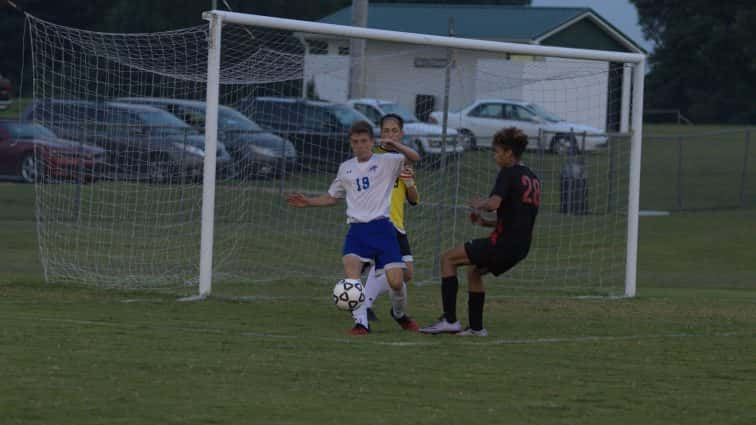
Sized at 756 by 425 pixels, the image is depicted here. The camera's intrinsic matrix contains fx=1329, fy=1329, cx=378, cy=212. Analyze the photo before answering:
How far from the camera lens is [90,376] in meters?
8.47

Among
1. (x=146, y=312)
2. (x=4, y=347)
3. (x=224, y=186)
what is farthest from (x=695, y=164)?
(x=4, y=347)

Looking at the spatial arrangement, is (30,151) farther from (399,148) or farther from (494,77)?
(399,148)

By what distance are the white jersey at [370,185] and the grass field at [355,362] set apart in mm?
1038

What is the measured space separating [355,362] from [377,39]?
213 inches

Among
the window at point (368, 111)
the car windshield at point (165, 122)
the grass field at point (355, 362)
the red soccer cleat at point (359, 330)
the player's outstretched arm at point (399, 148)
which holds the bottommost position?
the grass field at point (355, 362)

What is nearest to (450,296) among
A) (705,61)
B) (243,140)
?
(243,140)

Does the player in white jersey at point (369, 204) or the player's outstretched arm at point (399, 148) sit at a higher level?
the player's outstretched arm at point (399, 148)

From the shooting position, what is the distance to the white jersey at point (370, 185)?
1129 cm

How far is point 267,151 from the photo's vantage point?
Answer: 77.3 feet

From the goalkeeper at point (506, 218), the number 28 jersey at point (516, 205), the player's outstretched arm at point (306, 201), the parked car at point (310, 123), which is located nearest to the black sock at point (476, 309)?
the goalkeeper at point (506, 218)

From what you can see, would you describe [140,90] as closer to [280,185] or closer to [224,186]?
[224,186]

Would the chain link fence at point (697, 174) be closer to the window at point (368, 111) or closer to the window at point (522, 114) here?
the window at point (522, 114)

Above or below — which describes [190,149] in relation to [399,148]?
above

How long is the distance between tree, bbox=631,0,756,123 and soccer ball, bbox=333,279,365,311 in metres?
53.2
